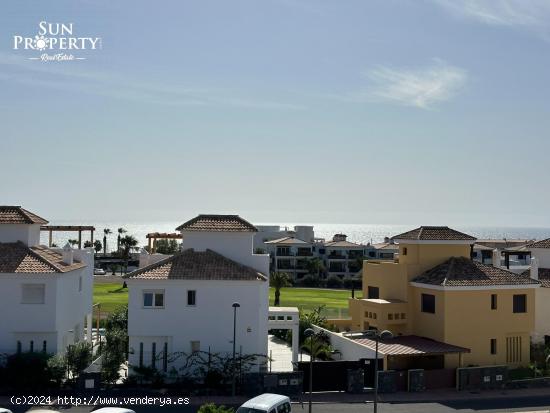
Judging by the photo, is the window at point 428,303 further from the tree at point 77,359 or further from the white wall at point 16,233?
the white wall at point 16,233

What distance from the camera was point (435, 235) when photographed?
4544cm

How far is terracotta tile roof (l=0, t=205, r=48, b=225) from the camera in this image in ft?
133

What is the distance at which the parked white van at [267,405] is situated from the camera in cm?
2578

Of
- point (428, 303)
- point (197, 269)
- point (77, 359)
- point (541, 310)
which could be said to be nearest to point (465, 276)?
point (428, 303)

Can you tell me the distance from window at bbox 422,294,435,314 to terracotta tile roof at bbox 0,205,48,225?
25.6 meters

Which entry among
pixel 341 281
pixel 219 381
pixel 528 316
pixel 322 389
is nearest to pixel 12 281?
pixel 219 381

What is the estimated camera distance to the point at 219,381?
35.0 metres

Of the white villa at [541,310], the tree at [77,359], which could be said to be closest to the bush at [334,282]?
the white villa at [541,310]

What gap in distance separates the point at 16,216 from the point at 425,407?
88.4ft

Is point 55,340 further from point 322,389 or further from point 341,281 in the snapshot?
point 341,281

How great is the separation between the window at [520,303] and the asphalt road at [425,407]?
913cm

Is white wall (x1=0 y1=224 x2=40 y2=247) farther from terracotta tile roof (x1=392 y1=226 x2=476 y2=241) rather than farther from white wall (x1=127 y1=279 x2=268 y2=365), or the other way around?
terracotta tile roof (x1=392 y1=226 x2=476 y2=241)

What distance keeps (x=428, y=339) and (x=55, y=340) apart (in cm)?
2280

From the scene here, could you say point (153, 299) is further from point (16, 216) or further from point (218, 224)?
point (16, 216)
